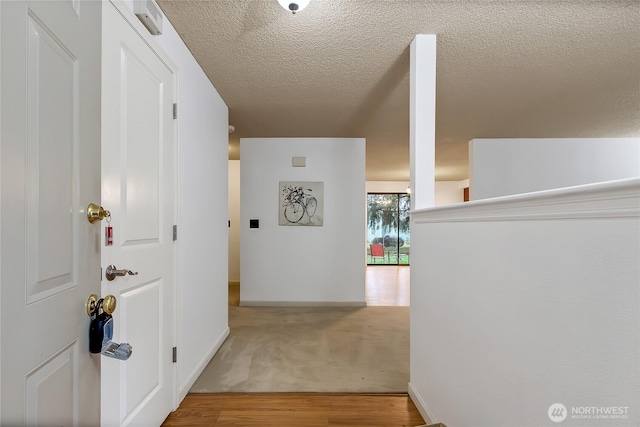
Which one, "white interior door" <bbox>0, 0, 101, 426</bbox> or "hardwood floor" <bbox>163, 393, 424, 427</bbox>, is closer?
"white interior door" <bbox>0, 0, 101, 426</bbox>

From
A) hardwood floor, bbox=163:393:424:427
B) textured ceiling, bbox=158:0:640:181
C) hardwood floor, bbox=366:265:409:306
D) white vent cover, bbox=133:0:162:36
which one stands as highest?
textured ceiling, bbox=158:0:640:181

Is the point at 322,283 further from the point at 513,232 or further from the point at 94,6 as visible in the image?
the point at 94,6

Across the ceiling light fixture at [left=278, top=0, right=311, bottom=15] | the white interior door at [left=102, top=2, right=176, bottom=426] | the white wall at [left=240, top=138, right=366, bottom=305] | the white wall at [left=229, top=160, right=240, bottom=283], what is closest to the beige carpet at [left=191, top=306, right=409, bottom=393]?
the white wall at [left=240, top=138, right=366, bottom=305]

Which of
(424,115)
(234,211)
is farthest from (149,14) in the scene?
(234,211)

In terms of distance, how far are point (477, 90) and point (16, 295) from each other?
10.9 ft

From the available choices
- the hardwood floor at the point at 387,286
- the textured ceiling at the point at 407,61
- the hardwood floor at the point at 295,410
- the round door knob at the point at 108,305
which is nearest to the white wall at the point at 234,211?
the textured ceiling at the point at 407,61

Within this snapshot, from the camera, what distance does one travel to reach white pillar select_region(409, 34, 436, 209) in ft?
6.51

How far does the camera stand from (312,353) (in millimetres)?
2787

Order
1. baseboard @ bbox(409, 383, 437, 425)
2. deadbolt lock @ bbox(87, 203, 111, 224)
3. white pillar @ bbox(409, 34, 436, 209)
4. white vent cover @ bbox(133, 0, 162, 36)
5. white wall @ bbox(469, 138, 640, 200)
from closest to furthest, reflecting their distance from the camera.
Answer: deadbolt lock @ bbox(87, 203, 111, 224), white vent cover @ bbox(133, 0, 162, 36), baseboard @ bbox(409, 383, 437, 425), white pillar @ bbox(409, 34, 436, 209), white wall @ bbox(469, 138, 640, 200)

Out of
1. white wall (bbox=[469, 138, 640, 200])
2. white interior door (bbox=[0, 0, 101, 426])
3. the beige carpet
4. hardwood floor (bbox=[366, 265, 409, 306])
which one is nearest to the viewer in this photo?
white interior door (bbox=[0, 0, 101, 426])

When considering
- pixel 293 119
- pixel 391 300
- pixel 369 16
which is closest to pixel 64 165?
pixel 369 16

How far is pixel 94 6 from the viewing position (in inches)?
37.6

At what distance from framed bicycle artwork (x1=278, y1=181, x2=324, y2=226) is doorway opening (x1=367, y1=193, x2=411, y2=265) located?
472 centimetres

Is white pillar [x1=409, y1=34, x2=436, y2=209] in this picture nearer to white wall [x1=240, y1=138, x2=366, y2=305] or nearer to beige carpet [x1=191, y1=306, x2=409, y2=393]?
beige carpet [x1=191, y1=306, x2=409, y2=393]
